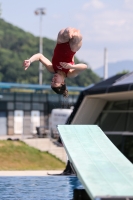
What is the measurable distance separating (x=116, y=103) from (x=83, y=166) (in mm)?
17697

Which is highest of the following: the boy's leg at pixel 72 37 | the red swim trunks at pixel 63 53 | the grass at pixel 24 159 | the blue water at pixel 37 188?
the boy's leg at pixel 72 37

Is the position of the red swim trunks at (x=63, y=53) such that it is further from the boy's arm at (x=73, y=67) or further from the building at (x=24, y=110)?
the building at (x=24, y=110)

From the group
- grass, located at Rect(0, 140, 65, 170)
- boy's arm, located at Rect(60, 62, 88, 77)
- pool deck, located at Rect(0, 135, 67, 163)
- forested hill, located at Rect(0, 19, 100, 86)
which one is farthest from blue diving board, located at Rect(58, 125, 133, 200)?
forested hill, located at Rect(0, 19, 100, 86)

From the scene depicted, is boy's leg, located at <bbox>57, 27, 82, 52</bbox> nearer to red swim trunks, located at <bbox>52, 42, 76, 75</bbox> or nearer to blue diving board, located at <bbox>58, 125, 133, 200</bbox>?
red swim trunks, located at <bbox>52, 42, 76, 75</bbox>

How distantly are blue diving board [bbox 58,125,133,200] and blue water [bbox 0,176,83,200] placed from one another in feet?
4.89

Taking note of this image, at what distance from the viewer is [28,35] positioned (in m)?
123

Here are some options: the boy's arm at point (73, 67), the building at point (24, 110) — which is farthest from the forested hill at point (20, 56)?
the boy's arm at point (73, 67)

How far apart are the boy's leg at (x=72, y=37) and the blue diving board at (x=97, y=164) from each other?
277 cm

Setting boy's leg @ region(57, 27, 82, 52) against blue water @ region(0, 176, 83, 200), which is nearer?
boy's leg @ region(57, 27, 82, 52)

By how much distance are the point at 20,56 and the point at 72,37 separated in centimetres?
10060

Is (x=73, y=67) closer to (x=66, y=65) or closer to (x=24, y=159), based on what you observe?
(x=66, y=65)

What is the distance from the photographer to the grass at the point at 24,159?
2933cm

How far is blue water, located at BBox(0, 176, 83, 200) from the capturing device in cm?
1537

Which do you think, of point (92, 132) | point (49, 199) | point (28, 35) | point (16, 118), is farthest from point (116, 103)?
point (28, 35)
